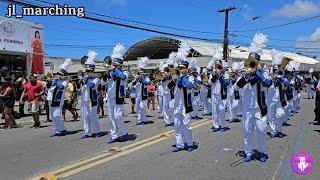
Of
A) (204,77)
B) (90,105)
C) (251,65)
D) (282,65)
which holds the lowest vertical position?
(90,105)

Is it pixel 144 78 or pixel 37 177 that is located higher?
pixel 144 78

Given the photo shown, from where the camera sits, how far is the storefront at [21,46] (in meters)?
30.8

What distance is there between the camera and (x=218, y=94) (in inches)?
Result: 619

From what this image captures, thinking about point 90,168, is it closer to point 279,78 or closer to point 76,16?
point 279,78

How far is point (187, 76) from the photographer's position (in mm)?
11516

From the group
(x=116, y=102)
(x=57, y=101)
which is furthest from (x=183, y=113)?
(x=57, y=101)

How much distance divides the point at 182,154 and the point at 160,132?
4.18 metres

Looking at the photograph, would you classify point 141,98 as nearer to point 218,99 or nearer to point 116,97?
point 218,99

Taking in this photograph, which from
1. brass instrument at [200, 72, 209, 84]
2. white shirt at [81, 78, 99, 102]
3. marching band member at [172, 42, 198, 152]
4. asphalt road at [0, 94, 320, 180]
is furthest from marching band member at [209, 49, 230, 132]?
marching band member at [172, 42, 198, 152]

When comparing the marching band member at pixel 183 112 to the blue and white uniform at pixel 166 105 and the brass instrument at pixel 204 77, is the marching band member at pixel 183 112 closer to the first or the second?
the blue and white uniform at pixel 166 105

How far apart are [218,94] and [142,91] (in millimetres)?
3956

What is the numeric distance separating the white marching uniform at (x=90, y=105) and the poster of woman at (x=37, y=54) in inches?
797

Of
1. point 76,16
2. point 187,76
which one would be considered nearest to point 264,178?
point 187,76

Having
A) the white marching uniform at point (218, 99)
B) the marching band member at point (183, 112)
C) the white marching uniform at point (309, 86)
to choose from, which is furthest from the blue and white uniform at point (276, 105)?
the white marching uniform at point (309, 86)
